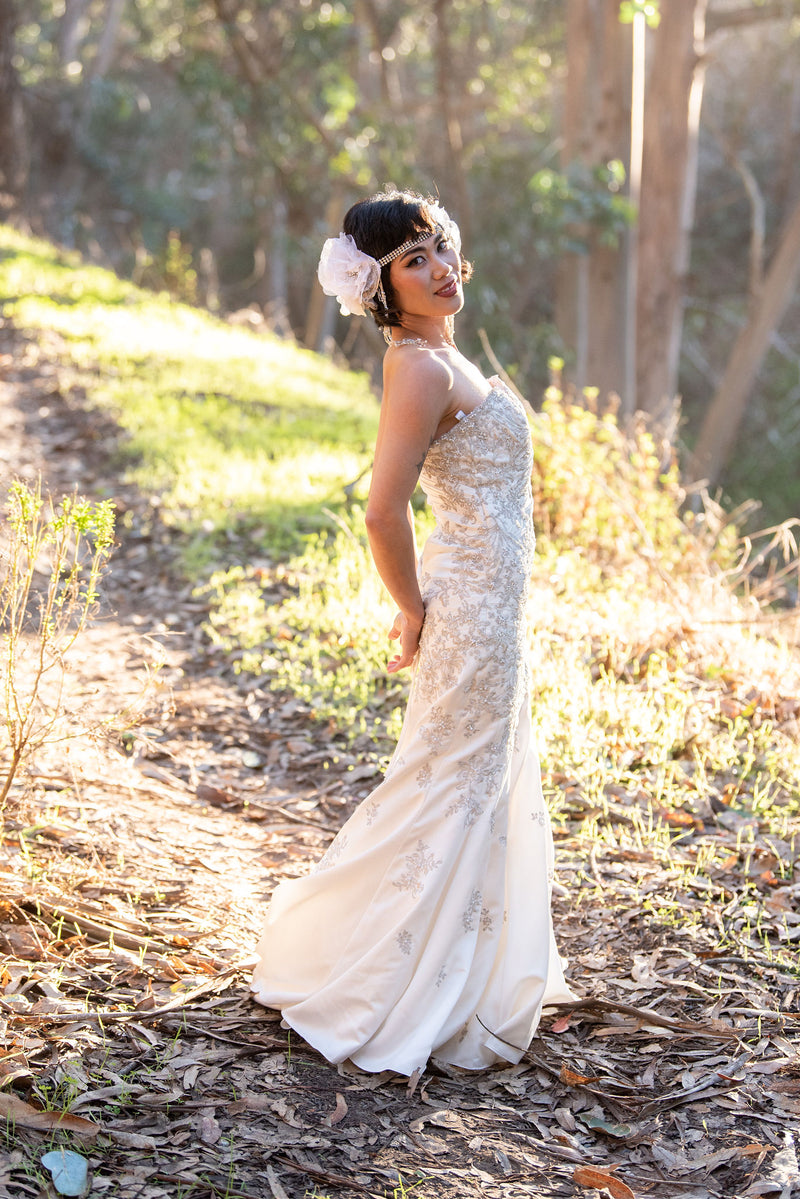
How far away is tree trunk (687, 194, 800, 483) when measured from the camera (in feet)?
42.9

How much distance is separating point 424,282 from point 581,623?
322 centimetres

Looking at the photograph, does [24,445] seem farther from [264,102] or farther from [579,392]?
[264,102]

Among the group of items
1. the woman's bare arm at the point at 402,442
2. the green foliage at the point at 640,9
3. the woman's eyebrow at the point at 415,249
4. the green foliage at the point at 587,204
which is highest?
the green foliage at the point at 640,9

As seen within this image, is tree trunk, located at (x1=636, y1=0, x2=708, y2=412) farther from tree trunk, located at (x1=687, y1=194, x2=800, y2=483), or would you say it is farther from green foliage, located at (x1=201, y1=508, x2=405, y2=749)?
green foliage, located at (x1=201, y1=508, x2=405, y2=749)

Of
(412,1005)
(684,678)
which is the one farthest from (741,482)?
(412,1005)

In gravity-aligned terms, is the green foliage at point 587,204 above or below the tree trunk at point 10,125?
below

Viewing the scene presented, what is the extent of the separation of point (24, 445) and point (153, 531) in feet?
6.14

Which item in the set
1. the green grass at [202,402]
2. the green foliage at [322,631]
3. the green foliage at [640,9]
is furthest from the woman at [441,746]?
the green foliage at [640,9]

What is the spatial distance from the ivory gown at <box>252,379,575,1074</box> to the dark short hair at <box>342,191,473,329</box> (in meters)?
0.37

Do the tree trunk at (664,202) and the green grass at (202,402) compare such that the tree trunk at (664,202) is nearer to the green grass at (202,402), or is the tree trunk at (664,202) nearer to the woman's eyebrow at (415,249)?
the green grass at (202,402)

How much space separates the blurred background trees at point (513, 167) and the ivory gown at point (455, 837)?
22.1ft

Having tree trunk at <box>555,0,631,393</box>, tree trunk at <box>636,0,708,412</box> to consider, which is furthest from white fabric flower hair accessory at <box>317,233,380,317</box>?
tree trunk at <box>636,0,708,412</box>

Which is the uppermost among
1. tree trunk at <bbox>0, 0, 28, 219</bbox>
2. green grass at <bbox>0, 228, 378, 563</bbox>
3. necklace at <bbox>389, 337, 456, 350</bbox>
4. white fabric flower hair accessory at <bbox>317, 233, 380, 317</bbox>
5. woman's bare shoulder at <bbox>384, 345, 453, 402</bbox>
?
tree trunk at <bbox>0, 0, 28, 219</bbox>

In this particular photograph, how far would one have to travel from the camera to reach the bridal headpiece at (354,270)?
2791mm
